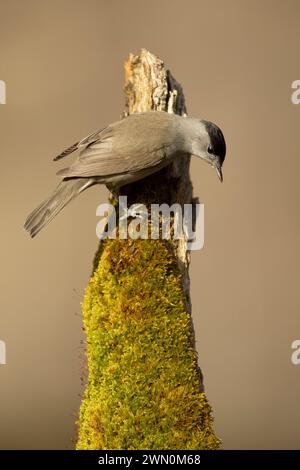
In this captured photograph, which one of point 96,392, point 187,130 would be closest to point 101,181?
point 187,130

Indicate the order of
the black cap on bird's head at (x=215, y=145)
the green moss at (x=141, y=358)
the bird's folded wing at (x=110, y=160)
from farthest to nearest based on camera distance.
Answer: the black cap on bird's head at (x=215, y=145)
the bird's folded wing at (x=110, y=160)
the green moss at (x=141, y=358)

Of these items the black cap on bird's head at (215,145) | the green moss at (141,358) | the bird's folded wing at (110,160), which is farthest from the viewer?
the black cap on bird's head at (215,145)

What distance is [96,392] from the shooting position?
3375 mm

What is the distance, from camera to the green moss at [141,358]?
3.21 metres

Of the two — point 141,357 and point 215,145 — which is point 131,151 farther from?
point 141,357

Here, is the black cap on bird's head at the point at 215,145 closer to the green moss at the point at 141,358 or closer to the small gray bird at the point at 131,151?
the small gray bird at the point at 131,151

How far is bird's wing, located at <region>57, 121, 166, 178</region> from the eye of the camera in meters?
3.62

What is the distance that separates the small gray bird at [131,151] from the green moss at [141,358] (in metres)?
0.40

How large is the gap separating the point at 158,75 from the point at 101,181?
0.57 meters

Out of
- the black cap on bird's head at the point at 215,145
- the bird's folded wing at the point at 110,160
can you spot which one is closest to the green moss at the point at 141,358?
the bird's folded wing at the point at 110,160

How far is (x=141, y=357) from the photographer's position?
3.27 meters
